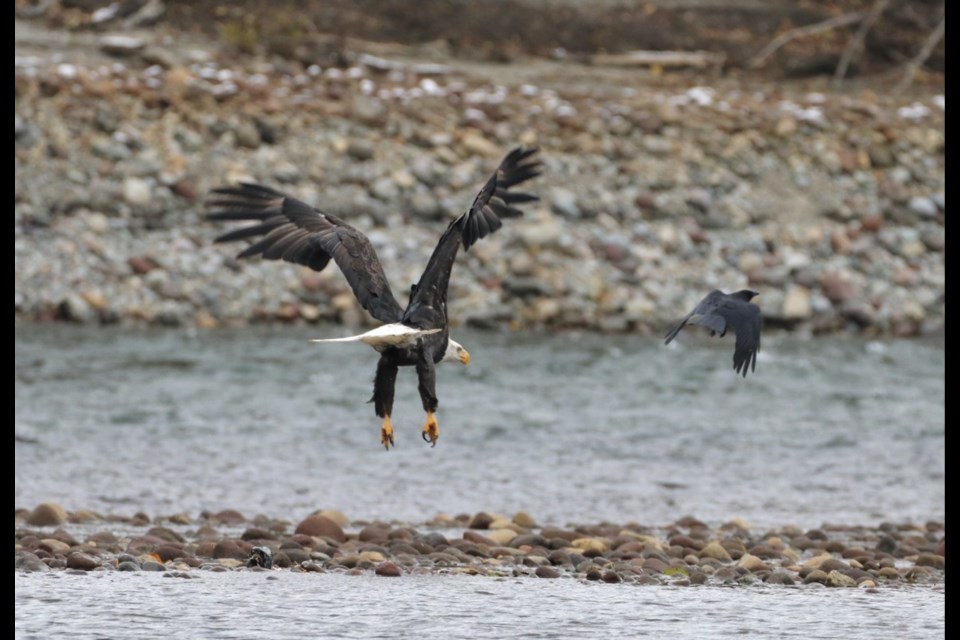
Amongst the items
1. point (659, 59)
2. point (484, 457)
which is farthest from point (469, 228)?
point (659, 59)

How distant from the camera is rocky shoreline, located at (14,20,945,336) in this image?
51.2ft

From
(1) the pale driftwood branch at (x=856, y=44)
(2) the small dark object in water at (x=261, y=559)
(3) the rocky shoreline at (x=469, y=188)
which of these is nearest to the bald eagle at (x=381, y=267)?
(2) the small dark object in water at (x=261, y=559)

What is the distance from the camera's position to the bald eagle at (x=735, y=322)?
7.37 meters

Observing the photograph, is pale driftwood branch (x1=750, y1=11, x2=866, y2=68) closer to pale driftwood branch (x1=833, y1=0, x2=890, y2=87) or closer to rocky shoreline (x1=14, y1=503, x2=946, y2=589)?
pale driftwood branch (x1=833, y1=0, x2=890, y2=87)

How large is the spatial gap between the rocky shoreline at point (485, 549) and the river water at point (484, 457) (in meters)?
0.27

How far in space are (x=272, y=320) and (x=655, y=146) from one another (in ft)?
16.9

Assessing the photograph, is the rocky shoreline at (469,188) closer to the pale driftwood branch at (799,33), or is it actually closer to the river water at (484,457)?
the river water at (484,457)

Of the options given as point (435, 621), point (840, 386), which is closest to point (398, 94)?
point (840, 386)

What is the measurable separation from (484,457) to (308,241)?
333 cm

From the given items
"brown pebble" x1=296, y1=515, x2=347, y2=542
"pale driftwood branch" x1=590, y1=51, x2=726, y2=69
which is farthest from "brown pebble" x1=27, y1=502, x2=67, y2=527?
"pale driftwood branch" x1=590, y1=51, x2=726, y2=69

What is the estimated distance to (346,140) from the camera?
17641mm

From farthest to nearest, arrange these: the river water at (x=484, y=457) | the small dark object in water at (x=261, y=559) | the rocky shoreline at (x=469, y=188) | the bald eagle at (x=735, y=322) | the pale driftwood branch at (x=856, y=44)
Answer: the pale driftwood branch at (x=856, y=44), the rocky shoreline at (x=469, y=188), the bald eagle at (x=735, y=322), the small dark object in water at (x=261, y=559), the river water at (x=484, y=457)
